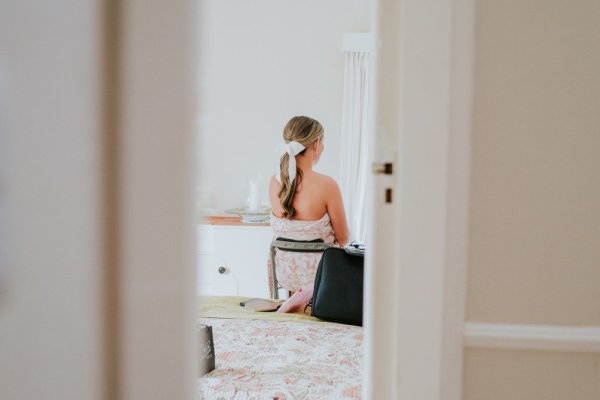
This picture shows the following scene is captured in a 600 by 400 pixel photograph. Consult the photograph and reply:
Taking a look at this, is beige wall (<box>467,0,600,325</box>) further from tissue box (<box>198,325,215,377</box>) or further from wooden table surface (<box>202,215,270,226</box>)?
wooden table surface (<box>202,215,270,226</box>)

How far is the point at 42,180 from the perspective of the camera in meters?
0.41

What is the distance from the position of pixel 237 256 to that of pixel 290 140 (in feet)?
3.46

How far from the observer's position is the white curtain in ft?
11.2

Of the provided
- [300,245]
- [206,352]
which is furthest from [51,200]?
[300,245]

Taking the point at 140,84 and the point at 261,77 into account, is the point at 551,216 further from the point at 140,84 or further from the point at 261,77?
the point at 261,77

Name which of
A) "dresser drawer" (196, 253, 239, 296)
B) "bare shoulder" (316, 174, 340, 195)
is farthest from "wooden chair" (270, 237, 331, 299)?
"dresser drawer" (196, 253, 239, 296)

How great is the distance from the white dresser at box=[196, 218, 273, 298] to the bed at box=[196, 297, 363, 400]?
1.23 meters

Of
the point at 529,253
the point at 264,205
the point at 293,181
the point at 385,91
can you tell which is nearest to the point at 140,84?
the point at 385,91

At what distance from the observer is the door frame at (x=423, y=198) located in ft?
2.35

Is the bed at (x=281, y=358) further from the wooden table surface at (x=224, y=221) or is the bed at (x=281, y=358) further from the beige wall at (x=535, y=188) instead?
the wooden table surface at (x=224, y=221)

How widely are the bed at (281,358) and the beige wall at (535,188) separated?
572 mm

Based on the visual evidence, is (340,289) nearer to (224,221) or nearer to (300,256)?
(300,256)

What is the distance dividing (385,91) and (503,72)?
21 cm

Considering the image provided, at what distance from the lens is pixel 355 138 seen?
345 cm
